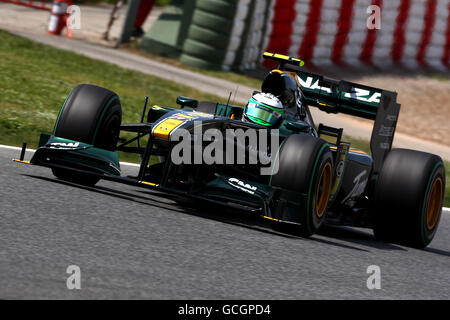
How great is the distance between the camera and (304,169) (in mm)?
6270

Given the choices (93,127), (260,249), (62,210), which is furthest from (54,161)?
(260,249)

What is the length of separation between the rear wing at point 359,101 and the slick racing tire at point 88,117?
172cm

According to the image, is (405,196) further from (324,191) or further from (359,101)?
(359,101)

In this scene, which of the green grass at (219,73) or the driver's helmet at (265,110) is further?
the green grass at (219,73)

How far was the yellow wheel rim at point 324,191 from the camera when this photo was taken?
6.72 meters

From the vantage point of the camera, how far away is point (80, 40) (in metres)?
18.7

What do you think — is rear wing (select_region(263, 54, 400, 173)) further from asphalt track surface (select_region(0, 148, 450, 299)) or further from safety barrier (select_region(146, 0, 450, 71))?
safety barrier (select_region(146, 0, 450, 71))

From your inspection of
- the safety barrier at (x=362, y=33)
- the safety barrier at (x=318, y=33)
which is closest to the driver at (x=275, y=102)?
the safety barrier at (x=318, y=33)

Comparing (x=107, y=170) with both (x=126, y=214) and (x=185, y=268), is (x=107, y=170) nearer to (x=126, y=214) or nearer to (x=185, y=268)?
(x=126, y=214)

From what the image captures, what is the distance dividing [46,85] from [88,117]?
20.9ft

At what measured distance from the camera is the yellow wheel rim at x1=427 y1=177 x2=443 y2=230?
7348 mm

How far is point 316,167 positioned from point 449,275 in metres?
1.23

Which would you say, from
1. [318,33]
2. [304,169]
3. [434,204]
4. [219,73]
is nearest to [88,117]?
[304,169]

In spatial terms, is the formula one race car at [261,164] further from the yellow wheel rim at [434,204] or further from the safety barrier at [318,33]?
the safety barrier at [318,33]
